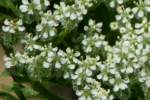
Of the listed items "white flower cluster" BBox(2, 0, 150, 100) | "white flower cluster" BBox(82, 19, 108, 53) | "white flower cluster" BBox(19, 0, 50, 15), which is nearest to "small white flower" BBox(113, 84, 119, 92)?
"white flower cluster" BBox(2, 0, 150, 100)

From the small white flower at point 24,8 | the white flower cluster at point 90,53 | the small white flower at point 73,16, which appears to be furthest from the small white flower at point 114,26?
the small white flower at point 24,8

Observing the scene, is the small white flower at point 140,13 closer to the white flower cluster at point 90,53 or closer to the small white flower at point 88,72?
the white flower cluster at point 90,53

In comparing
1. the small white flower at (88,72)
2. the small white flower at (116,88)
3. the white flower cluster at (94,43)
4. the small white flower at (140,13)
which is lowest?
the small white flower at (116,88)

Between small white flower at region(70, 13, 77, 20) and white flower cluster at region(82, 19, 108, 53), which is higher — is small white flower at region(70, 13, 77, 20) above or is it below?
above

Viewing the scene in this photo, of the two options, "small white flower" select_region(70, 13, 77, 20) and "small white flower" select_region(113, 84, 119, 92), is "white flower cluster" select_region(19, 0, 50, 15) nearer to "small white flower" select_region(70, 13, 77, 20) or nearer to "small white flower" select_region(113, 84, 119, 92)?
"small white flower" select_region(70, 13, 77, 20)

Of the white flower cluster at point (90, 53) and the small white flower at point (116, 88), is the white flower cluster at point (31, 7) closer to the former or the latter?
the white flower cluster at point (90, 53)

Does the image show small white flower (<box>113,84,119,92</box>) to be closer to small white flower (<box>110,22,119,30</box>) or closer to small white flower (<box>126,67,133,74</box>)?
small white flower (<box>126,67,133,74</box>)

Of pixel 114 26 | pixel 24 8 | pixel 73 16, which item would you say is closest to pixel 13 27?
pixel 24 8

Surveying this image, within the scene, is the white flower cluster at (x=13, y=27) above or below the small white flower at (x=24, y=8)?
below

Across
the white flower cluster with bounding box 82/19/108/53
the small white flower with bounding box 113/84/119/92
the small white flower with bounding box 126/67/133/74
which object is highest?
the white flower cluster with bounding box 82/19/108/53
